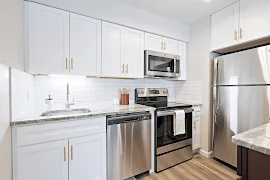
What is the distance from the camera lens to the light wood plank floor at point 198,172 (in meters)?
1.96

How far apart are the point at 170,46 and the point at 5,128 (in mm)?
2532

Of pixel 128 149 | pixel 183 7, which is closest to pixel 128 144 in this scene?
pixel 128 149

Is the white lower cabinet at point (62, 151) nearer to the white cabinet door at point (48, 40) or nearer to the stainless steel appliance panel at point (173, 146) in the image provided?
the white cabinet door at point (48, 40)

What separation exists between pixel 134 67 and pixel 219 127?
1.67m

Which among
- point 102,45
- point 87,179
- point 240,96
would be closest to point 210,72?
point 240,96

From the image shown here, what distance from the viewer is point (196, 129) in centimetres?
260

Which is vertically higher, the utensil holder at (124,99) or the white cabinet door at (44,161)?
the utensil holder at (124,99)

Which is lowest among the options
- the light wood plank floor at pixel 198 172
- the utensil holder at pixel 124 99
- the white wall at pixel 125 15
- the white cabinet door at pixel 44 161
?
the light wood plank floor at pixel 198 172

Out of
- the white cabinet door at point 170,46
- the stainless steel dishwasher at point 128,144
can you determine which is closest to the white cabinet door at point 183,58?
the white cabinet door at point 170,46

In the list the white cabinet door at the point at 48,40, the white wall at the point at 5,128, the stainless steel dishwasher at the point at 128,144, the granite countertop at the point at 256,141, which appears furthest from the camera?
the stainless steel dishwasher at the point at 128,144

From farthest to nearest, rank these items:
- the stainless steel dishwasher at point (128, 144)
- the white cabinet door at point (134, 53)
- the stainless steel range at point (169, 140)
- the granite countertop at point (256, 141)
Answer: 1. the white cabinet door at point (134, 53)
2. the stainless steel range at point (169, 140)
3. the stainless steel dishwasher at point (128, 144)
4. the granite countertop at point (256, 141)

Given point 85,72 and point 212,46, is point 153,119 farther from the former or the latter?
point 212,46

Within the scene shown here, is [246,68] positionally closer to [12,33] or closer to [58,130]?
[58,130]

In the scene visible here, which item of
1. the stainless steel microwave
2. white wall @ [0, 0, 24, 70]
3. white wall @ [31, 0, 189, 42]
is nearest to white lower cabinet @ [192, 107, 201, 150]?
the stainless steel microwave
